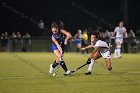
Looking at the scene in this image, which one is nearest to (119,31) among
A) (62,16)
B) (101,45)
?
(101,45)

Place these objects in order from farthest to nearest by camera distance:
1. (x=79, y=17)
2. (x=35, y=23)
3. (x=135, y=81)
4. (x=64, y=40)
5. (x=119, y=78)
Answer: (x=79, y=17)
(x=35, y=23)
(x=64, y=40)
(x=119, y=78)
(x=135, y=81)

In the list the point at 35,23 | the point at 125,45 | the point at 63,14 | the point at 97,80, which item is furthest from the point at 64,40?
the point at 63,14

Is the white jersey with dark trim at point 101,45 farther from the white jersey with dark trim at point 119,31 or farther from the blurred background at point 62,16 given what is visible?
the blurred background at point 62,16

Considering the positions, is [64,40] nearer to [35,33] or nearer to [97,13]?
[35,33]

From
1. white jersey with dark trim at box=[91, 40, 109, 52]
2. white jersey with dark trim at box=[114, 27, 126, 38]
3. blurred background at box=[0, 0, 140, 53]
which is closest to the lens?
white jersey with dark trim at box=[91, 40, 109, 52]

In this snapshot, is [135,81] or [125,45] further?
[125,45]

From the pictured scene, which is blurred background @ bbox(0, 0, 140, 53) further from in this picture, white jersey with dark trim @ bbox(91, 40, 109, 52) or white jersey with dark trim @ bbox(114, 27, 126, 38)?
white jersey with dark trim @ bbox(91, 40, 109, 52)

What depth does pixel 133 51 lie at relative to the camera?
123ft

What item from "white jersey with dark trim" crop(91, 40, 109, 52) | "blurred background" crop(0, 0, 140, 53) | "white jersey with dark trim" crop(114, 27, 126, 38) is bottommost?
"white jersey with dark trim" crop(91, 40, 109, 52)

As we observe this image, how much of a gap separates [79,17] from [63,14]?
2.45m

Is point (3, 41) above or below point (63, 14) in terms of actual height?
below

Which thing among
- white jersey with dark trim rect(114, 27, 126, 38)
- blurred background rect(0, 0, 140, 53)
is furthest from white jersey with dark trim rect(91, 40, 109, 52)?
blurred background rect(0, 0, 140, 53)

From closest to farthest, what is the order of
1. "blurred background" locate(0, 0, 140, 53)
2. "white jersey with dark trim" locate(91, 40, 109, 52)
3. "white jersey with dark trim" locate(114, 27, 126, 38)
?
"white jersey with dark trim" locate(91, 40, 109, 52) < "white jersey with dark trim" locate(114, 27, 126, 38) < "blurred background" locate(0, 0, 140, 53)

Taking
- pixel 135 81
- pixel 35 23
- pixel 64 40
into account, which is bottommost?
pixel 135 81
